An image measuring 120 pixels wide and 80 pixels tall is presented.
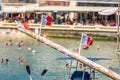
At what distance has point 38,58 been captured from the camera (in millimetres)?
47406

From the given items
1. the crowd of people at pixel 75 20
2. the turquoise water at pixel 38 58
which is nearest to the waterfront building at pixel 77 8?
the crowd of people at pixel 75 20

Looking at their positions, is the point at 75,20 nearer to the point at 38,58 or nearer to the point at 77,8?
the point at 77,8


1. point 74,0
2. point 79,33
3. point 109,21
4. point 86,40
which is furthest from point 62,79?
point 74,0

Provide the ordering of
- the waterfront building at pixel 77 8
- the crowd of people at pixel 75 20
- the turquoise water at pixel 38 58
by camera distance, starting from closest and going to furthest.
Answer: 1. the turquoise water at pixel 38 58
2. the crowd of people at pixel 75 20
3. the waterfront building at pixel 77 8

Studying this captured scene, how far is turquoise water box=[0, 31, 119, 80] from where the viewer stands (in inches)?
1487

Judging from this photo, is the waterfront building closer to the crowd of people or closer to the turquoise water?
the crowd of people

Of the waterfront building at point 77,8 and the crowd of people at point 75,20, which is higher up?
the waterfront building at point 77,8

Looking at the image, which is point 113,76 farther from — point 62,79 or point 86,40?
point 62,79

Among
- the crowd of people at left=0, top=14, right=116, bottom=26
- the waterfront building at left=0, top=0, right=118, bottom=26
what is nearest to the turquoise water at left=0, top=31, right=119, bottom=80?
the crowd of people at left=0, top=14, right=116, bottom=26

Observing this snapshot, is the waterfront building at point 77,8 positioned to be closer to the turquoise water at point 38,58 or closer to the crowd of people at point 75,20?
the crowd of people at point 75,20

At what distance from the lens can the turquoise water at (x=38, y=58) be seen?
37.8 m

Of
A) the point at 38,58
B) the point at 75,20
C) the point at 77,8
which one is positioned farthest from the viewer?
the point at 77,8

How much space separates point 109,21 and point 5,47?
Result: 79.3 feet

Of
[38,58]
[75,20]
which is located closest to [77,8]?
[75,20]
